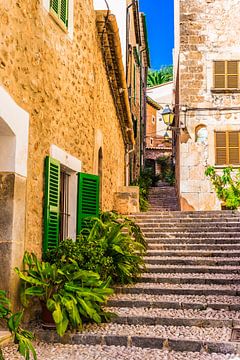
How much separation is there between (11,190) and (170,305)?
251cm

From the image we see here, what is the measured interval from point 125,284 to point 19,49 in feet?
11.9

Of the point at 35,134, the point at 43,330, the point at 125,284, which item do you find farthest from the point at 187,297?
the point at 35,134

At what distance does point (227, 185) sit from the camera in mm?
16594

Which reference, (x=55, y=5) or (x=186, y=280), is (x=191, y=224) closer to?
(x=186, y=280)

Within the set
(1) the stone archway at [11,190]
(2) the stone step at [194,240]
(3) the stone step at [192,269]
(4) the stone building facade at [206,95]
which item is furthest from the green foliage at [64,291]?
(4) the stone building facade at [206,95]

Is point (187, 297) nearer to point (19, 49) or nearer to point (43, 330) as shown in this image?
point (43, 330)

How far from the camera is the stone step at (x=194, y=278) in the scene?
23.6 ft

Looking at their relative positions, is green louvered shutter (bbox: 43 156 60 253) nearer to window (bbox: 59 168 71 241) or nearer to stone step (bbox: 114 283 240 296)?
window (bbox: 59 168 71 241)

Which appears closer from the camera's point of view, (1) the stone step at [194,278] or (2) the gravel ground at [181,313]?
(2) the gravel ground at [181,313]

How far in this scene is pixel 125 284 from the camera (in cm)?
734

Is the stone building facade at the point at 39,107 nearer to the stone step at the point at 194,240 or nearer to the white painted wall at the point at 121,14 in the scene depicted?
the stone step at the point at 194,240

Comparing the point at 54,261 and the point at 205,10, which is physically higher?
the point at 205,10

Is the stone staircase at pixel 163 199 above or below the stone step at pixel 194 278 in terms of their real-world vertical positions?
above

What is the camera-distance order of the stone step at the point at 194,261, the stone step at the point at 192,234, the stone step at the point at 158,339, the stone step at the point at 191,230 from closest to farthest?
the stone step at the point at 158,339 → the stone step at the point at 194,261 → the stone step at the point at 192,234 → the stone step at the point at 191,230
